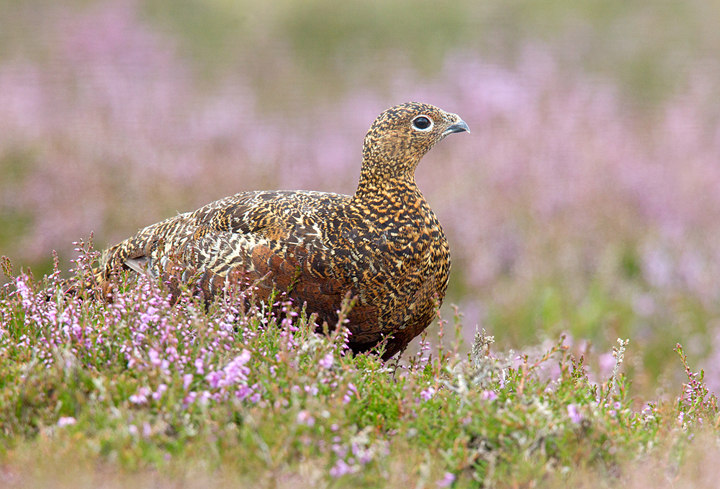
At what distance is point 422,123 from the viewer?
13.4ft

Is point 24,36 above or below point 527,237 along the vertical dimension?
above

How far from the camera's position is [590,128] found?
10.2 meters

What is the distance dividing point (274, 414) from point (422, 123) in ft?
6.79

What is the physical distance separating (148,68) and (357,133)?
3654 millimetres

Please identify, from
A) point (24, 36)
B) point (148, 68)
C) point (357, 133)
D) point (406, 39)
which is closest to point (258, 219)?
point (357, 133)

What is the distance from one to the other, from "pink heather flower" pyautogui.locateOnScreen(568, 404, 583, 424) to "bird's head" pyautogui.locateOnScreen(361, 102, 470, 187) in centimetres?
172

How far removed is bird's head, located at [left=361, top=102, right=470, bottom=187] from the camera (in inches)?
158

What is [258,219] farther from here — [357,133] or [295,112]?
[295,112]

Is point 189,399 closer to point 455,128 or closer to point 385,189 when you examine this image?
point 385,189

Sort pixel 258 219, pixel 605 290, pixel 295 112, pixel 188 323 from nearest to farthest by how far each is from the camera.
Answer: pixel 188 323 < pixel 258 219 < pixel 605 290 < pixel 295 112

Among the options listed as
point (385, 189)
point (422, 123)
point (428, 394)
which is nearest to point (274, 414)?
point (428, 394)

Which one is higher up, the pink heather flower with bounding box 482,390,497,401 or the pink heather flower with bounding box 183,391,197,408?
the pink heather flower with bounding box 482,390,497,401

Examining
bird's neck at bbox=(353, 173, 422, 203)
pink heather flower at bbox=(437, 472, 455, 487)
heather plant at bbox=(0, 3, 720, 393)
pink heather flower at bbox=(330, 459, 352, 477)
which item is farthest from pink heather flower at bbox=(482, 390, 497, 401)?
heather plant at bbox=(0, 3, 720, 393)

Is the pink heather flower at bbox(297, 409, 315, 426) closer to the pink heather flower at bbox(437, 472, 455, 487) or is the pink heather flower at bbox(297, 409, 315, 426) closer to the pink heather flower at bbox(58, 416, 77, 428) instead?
the pink heather flower at bbox(437, 472, 455, 487)
